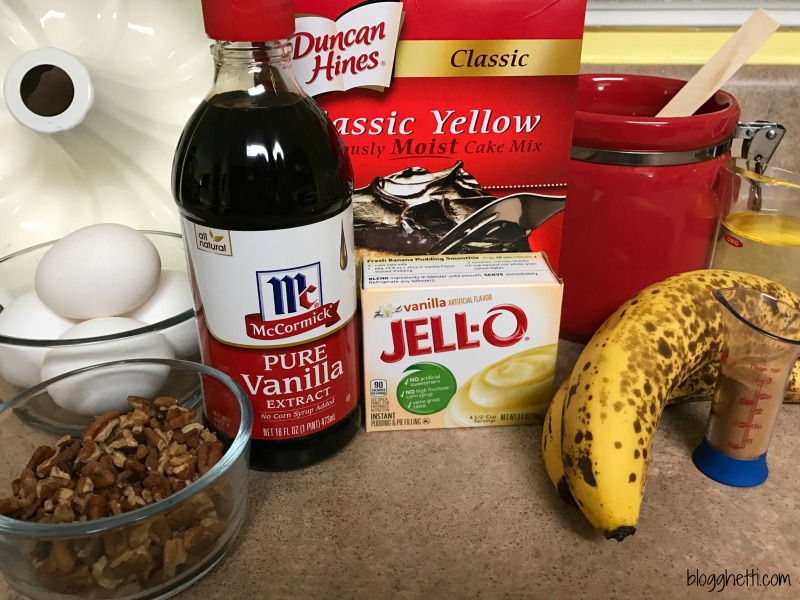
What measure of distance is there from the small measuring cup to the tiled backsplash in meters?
0.47

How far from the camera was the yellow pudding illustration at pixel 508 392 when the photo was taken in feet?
2.17

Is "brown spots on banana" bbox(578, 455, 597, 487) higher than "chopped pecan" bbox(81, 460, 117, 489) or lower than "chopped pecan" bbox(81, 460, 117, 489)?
higher

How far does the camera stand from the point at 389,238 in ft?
2.31

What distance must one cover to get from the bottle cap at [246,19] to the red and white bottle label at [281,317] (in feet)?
0.46

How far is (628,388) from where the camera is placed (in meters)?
0.55

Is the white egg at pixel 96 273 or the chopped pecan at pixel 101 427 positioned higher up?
the white egg at pixel 96 273

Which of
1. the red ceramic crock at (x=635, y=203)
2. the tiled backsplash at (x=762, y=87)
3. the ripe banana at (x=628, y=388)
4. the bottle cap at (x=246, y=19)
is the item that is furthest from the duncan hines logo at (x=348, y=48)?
the tiled backsplash at (x=762, y=87)

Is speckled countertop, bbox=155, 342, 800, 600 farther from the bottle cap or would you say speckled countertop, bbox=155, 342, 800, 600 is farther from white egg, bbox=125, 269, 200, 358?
the bottle cap

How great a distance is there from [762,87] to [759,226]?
27 centimetres

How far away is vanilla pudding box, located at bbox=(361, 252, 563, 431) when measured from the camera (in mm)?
626

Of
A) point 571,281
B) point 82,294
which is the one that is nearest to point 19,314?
point 82,294

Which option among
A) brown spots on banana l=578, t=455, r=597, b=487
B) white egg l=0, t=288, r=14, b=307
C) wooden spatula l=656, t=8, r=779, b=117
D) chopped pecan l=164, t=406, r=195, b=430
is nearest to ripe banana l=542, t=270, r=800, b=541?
brown spots on banana l=578, t=455, r=597, b=487

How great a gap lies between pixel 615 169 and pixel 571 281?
0.14 m

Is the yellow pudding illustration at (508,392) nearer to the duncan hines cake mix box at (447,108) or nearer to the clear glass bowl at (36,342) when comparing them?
the duncan hines cake mix box at (447,108)
